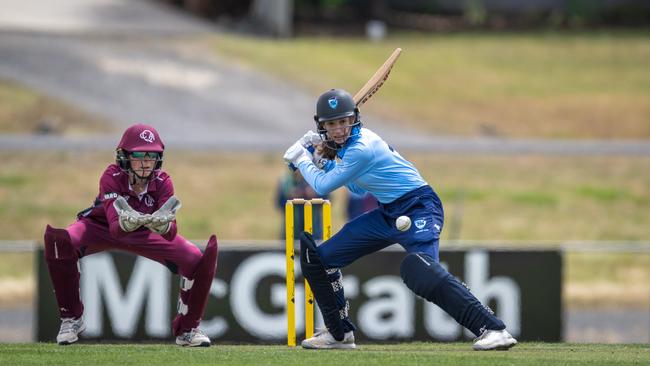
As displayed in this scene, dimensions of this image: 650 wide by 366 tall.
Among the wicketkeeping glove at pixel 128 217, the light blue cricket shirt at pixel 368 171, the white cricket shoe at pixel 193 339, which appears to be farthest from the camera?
the white cricket shoe at pixel 193 339

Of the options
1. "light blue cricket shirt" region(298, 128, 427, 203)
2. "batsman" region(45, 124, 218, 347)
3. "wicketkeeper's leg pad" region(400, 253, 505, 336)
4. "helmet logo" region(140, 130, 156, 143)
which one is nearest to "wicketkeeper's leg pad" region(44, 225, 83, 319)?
"batsman" region(45, 124, 218, 347)

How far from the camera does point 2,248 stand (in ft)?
49.6

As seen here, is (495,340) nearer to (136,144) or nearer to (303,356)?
(303,356)

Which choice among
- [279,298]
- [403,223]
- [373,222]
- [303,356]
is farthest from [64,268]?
[279,298]

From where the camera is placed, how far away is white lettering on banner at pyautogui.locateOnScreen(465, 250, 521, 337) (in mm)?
13703

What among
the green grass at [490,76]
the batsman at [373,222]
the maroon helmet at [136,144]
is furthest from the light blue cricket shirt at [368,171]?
the green grass at [490,76]

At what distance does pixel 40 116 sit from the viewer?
26688 mm

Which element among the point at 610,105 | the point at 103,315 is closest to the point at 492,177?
the point at 610,105

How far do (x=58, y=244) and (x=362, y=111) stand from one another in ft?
66.9

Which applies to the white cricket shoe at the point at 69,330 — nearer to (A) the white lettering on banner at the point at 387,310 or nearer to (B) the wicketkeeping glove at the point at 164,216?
(B) the wicketkeeping glove at the point at 164,216

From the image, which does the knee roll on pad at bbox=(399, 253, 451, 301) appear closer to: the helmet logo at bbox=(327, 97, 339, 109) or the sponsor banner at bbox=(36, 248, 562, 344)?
the helmet logo at bbox=(327, 97, 339, 109)

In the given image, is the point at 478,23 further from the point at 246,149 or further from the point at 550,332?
the point at 550,332

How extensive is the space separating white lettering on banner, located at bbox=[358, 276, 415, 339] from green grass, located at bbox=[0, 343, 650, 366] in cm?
375

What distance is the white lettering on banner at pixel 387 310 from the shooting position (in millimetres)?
13578
